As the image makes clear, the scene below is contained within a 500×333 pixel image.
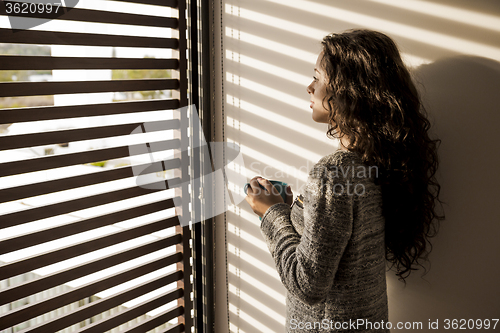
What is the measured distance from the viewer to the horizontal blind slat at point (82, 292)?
1202 mm

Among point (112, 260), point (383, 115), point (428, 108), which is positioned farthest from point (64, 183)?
point (428, 108)

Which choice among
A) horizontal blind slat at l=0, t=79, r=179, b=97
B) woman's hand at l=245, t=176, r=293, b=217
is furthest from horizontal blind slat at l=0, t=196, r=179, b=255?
woman's hand at l=245, t=176, r=293, b=217

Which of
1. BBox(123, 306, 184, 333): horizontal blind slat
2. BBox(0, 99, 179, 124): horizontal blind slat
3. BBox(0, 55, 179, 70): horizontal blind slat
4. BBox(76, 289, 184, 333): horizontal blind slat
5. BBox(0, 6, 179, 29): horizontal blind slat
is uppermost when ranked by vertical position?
BBox(0, 6, 179, 29): horizontal blind slat

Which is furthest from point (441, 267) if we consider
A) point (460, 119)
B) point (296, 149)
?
point (296, 149)

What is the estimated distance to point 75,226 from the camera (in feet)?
4.29

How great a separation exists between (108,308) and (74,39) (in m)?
0.96

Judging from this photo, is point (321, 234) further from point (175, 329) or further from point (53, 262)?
point (175, 329)

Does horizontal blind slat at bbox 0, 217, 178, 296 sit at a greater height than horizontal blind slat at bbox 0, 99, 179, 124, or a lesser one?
lesser

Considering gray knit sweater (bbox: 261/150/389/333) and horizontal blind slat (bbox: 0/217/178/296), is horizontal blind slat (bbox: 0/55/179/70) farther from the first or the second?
gray knit sweater (bbox: 261/150/389/333)

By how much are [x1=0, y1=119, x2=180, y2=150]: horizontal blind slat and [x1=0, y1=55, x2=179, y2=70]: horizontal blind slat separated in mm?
205

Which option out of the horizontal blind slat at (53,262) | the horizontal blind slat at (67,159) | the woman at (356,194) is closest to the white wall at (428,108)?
the woman at (356,194)

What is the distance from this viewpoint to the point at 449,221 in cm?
116

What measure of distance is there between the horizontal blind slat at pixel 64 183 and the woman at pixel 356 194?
2.09ft

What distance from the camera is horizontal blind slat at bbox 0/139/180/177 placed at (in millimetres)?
1162
